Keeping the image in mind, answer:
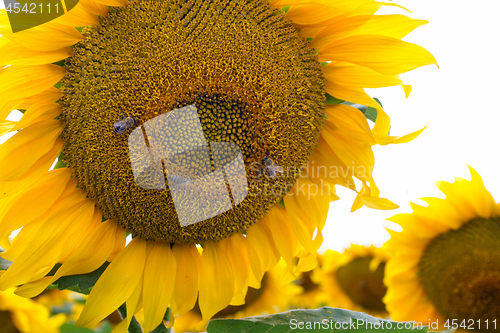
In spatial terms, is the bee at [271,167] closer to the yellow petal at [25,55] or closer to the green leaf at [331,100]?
the green leaf at [331,100]

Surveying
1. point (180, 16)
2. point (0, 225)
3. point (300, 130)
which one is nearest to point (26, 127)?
point (0, 225)

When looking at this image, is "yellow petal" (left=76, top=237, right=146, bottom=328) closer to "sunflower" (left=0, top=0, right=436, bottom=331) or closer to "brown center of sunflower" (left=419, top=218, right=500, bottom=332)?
"sunflower" (left=0, top=0, right=436, bottom=331)

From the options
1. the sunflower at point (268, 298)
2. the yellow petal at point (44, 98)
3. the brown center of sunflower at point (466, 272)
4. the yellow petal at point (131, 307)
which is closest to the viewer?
the yellow petal at point (44, 98)

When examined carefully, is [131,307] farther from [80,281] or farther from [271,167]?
[271,167]

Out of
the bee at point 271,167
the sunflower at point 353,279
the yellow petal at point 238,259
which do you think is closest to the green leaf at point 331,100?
the bee at point 271,167

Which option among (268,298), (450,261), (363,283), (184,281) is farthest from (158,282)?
(363,283)

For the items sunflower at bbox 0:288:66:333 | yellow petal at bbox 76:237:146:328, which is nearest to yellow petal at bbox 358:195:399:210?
yellow petal at bbox 76:237:146:328

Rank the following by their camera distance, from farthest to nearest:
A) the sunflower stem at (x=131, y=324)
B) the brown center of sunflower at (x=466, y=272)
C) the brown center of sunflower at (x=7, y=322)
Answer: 1. the brown center of sunflower at (x=7, y=322)
2. the brown center of sunflower at (x=466, y=272)
3. the sunflower stem at (x=131, y=324)

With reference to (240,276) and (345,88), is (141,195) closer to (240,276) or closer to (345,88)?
(240,276)
